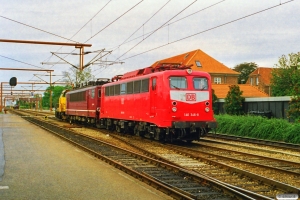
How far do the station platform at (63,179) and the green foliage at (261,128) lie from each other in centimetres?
966

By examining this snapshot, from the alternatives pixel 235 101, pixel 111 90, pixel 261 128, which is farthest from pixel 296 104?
pixel 111 90

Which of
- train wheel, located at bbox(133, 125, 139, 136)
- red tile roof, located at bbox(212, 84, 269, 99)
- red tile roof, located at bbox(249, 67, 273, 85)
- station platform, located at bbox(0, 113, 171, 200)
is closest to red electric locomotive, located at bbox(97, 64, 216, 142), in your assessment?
Result: train wheel, located at bbox(133, 125, 139, 136)

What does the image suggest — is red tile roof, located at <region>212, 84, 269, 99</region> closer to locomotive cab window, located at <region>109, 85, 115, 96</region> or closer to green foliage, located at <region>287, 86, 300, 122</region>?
locomotive cab window, located at <region>109, 85, 115, 96</region>

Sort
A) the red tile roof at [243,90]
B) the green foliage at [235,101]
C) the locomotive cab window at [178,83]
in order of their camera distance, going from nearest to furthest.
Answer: the locomotive cab window at [178,83] < the green foliage at [235,101] < the red tile roof at [243,90]

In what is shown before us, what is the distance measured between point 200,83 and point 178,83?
1135 millimetres

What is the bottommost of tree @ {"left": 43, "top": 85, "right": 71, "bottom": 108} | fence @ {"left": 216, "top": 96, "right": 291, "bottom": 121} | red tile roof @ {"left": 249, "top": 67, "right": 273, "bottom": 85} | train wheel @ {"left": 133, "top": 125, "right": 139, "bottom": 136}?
train wheel @ {"left": 133, "top": 125, "right": 139, "bottom": 136}

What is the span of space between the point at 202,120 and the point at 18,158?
306 inches

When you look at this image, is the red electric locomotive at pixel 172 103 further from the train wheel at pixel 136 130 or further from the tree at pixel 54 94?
the tree at pixel 54 94

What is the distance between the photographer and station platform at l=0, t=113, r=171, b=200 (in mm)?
8336

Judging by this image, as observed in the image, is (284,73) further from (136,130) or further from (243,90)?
(136,130)

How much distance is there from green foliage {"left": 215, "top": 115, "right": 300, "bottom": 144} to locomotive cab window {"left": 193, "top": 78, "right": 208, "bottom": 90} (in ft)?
14.3

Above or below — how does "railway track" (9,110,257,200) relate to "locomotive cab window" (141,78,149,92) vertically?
below

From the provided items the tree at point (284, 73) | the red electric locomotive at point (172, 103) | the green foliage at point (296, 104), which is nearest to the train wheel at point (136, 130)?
the red electric locomotive at point (172, 103)

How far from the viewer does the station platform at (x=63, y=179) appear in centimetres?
834
